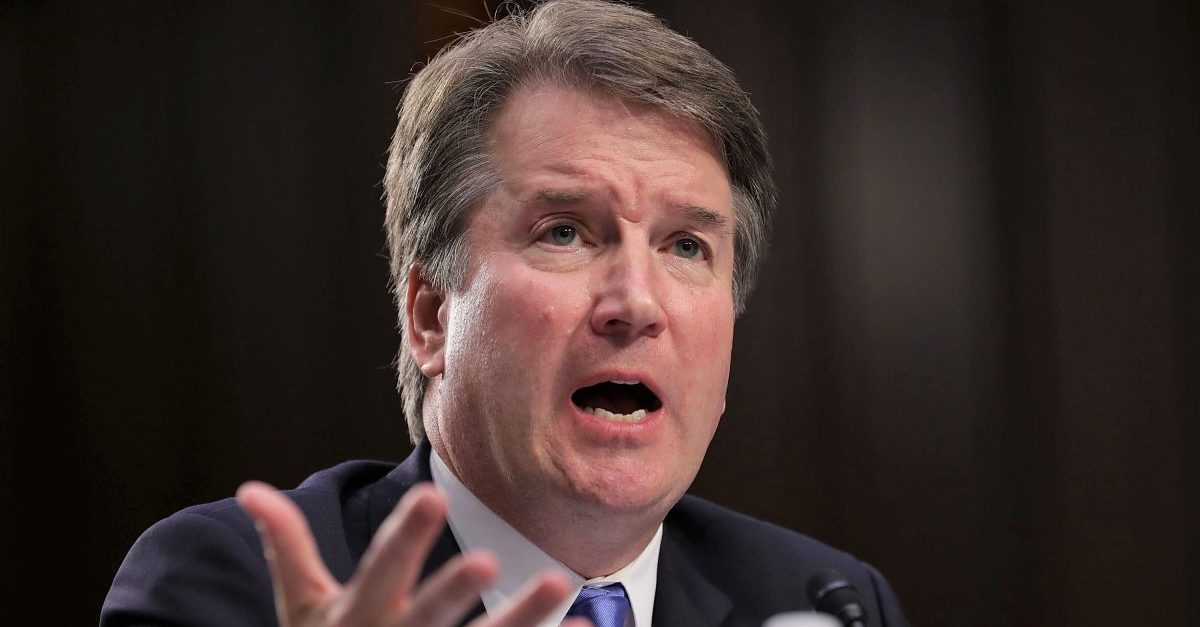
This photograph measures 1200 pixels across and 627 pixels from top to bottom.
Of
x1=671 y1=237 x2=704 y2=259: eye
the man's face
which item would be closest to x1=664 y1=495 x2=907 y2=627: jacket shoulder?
the man's face

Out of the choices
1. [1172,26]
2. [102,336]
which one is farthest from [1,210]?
[1172,26]

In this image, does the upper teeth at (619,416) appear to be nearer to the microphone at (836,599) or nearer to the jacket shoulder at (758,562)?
the microphone at (836,599)

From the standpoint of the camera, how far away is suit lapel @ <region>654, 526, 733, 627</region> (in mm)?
1706

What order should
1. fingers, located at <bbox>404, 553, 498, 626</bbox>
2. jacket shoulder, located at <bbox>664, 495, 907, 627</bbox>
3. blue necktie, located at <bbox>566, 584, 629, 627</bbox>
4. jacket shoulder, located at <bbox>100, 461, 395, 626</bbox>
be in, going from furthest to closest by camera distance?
jacket shoulder, located at <bbox>664, 495, 907, 627</bbox>, blue necktie, located at <bbox>566, 584, 629, 627</bbox>, jacket shoulder, located at <bbox>100, 461, 395, 626</bbox>, fingers, located at <bbox>404, 553, 498, 626</bbox>

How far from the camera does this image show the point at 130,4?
2604 millimetres

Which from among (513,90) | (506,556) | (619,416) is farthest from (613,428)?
(513,90)

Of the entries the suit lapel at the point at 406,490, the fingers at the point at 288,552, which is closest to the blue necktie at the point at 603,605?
the suit lapel at the point at 406,490

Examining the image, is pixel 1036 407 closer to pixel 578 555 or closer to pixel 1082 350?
pixel 1082 350

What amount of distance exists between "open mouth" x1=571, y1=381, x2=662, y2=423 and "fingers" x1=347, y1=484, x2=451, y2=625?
0.68m

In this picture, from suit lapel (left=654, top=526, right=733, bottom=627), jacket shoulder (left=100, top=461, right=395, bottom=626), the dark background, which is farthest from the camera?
the dark background

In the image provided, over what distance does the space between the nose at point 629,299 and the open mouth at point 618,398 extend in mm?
84

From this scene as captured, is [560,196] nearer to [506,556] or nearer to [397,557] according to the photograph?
[506,556]

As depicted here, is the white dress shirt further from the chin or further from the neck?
the chin

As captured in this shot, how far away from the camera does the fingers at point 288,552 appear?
867mm
